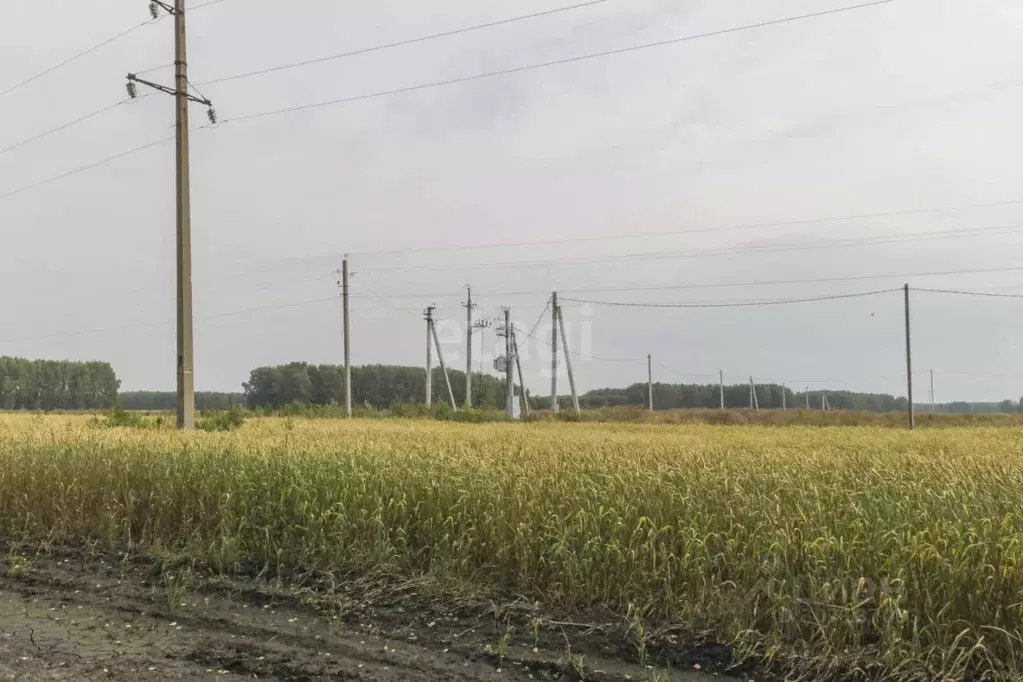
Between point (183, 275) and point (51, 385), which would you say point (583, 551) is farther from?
point (51, 385)

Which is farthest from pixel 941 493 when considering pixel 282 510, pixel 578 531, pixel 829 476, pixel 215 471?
pixel 215 471

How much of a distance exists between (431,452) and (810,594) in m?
6.01

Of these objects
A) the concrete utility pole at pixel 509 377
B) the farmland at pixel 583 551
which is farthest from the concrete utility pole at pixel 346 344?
the farmland at pixel 583 551

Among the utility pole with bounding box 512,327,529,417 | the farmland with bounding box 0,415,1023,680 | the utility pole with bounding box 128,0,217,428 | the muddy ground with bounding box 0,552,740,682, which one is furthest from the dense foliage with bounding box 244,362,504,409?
the muddy ground with bounding box 0,552,740,682

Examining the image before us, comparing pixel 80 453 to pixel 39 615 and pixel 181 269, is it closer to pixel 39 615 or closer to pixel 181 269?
pixel 39 615

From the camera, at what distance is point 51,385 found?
96.0m

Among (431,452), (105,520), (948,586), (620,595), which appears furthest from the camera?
(431,452)

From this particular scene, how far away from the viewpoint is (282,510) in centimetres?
631

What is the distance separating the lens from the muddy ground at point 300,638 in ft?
12.7

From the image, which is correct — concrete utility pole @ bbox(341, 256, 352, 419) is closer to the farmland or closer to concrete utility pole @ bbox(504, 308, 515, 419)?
concrete utility pole @ bbox(504, 308, 515, 419)

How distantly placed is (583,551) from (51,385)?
110m

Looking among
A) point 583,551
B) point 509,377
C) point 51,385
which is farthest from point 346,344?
point 51,385

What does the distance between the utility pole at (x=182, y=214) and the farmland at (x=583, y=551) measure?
7820 mm

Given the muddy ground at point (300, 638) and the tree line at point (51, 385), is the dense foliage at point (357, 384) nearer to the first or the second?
the tree line at point (51, 385)
